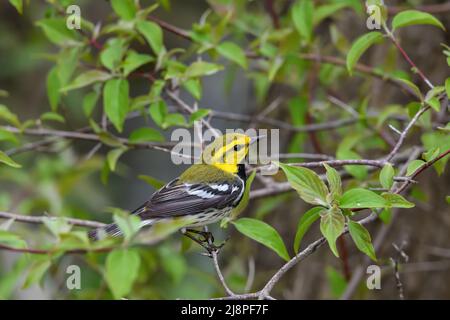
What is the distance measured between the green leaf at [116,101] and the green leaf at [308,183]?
4.00 feet

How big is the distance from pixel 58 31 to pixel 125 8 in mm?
411

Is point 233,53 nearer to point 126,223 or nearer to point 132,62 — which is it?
point 132,62

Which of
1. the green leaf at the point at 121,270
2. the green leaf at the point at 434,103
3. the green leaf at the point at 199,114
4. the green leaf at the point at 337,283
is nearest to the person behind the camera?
the green leaf at the point at 121,270

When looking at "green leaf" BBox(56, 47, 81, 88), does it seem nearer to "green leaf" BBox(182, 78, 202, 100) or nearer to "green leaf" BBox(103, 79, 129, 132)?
"green leaf" BBox(103, 79, 129, 132)

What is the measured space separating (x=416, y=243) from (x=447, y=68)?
48.6 inches

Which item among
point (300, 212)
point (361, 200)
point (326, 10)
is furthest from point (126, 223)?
point (300, 212)

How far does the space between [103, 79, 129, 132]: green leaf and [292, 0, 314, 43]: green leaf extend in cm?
109

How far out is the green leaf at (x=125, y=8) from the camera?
11.9 ft

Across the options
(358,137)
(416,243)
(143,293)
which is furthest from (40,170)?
(416,243)

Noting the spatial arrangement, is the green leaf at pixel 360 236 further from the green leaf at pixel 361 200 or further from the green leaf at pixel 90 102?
the green leaf at pixel 90 102

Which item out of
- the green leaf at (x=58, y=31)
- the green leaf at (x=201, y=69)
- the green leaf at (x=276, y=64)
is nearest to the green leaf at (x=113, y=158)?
the green leaf at (x=201, y=69)

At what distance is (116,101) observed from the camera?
11.5ft

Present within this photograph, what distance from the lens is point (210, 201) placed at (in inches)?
141

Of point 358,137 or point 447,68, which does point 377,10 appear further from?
point 447,68
